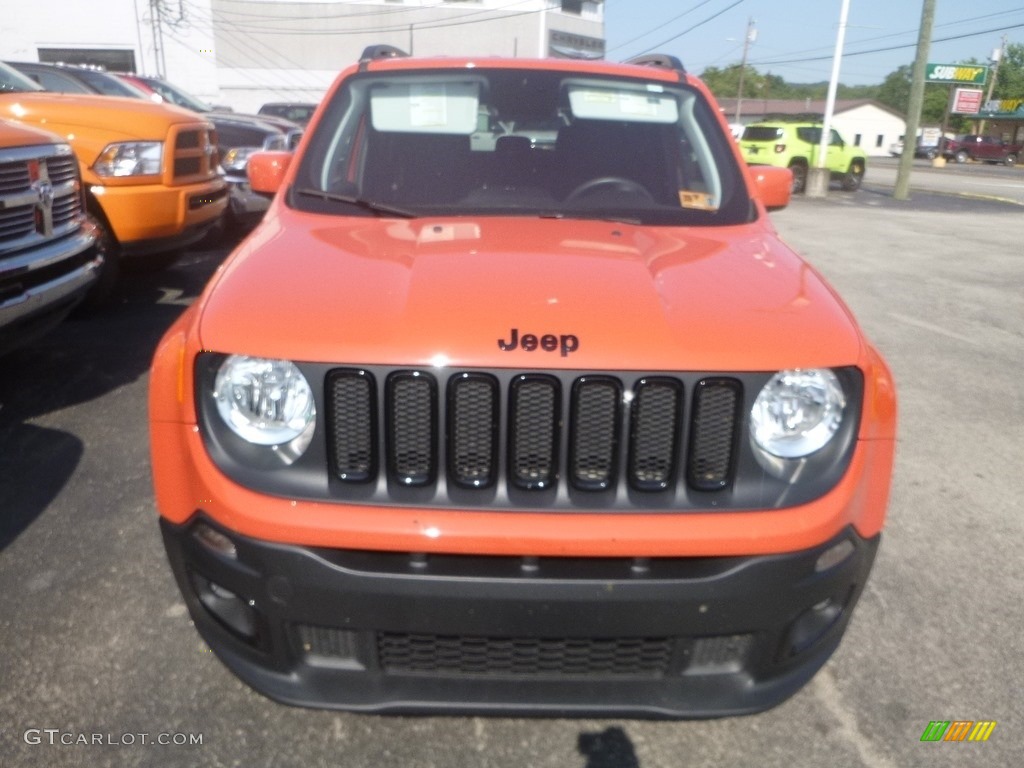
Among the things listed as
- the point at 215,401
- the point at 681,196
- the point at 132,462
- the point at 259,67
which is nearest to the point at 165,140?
the point at 132,462

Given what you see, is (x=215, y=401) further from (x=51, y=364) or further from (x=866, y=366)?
(x=51, y=364)

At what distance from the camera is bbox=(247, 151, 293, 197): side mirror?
348 centimetres

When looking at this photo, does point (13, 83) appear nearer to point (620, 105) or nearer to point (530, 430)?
point (620, 105)

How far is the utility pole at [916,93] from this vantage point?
779 inches

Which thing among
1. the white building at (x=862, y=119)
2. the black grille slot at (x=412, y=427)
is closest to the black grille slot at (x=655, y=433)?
the black grille slot at (x=412, y=427)

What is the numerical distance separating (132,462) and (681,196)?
257 cm

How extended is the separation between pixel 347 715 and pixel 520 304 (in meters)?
1.20

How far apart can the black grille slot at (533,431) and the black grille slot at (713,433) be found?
0.30 meters

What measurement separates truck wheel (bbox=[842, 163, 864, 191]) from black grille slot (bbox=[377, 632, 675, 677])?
24.5 m

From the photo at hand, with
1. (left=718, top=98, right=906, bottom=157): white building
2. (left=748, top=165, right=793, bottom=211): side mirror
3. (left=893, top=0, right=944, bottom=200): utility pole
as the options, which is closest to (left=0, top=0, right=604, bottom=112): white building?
(left=718, top=98, right=906, bottom=157): white building

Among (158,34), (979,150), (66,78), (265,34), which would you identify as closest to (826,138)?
(66,78)

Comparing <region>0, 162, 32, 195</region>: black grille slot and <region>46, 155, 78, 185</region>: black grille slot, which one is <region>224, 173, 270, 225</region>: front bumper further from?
<region>0, 162, 32, 195</region>: black grille slot

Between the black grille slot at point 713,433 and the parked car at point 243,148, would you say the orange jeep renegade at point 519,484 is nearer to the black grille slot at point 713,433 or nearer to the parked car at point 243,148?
the black grille slot at point 713,433

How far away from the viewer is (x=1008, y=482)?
4.16 m
